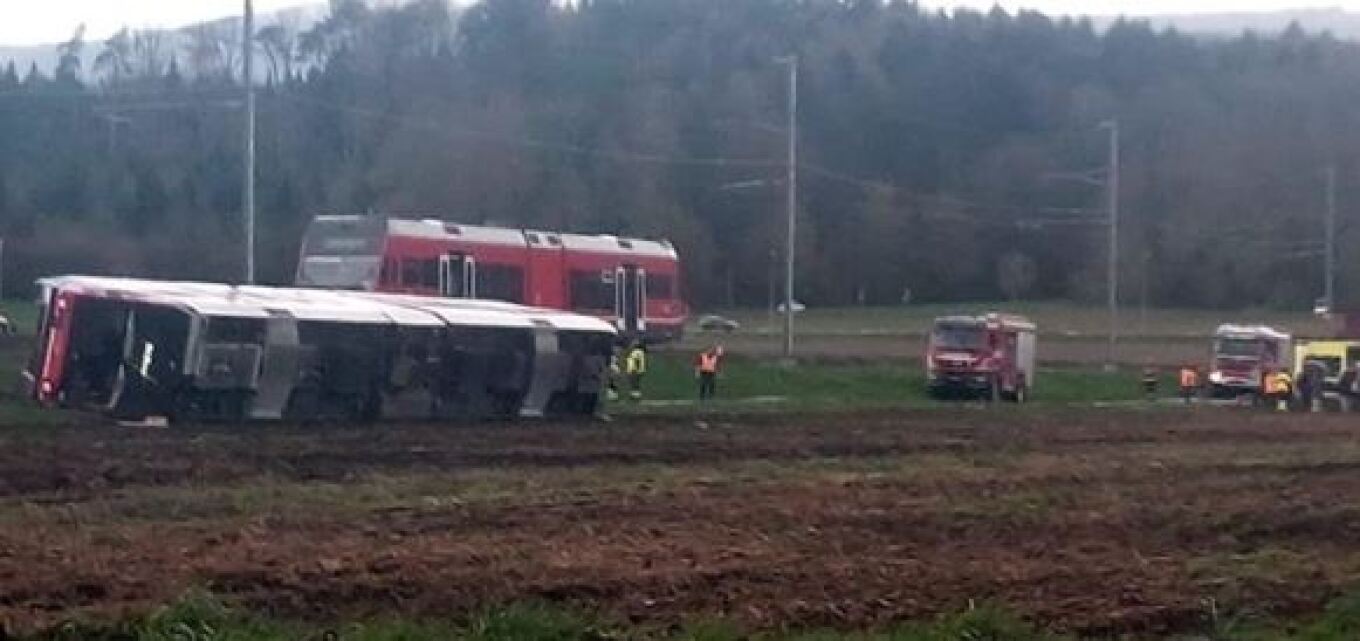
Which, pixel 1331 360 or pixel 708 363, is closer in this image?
pixel 708 363

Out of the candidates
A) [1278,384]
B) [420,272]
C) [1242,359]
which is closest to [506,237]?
[420,272]

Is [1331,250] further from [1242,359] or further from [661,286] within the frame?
[661,286]

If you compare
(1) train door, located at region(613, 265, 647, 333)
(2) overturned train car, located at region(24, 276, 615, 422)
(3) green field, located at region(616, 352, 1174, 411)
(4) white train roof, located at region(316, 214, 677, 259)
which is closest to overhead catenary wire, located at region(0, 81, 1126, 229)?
(3) green field, located at region(616, 352, 1174, 411)

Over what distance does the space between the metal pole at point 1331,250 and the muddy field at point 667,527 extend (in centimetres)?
6241

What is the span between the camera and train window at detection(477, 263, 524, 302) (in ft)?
196

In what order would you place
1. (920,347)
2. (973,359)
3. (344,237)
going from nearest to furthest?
(344,237) < (973,359) < (920,347)

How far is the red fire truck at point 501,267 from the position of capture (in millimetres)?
56875

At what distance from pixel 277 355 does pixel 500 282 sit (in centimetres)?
2213

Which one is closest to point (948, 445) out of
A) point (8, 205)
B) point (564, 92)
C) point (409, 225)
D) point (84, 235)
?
point (409, 225)

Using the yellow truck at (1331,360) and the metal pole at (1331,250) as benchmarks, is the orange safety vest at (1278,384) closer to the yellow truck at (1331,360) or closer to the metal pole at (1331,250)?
the yellow truck at (1331,360)

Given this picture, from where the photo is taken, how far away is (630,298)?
67125 millimetres

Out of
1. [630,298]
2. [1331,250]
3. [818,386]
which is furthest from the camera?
[1331,250]

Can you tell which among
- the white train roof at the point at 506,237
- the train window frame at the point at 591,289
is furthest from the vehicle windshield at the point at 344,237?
the train window frame at the point at 591,289

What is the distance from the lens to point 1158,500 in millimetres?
24875
